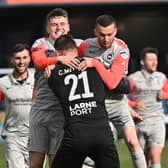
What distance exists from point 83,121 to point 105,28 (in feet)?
4.23

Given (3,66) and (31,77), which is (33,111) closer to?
(31,77)

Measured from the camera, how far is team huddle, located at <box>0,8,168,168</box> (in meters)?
6.78

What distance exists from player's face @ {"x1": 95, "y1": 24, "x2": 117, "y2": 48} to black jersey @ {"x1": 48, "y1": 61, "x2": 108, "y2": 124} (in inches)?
37.0

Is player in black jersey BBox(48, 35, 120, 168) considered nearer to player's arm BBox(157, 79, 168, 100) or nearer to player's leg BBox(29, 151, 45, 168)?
player's leg BBox(29, 151, 45, 168)

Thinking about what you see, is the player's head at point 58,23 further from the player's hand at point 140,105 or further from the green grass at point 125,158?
the green grass at point 125,158

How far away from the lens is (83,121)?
22.2 ft

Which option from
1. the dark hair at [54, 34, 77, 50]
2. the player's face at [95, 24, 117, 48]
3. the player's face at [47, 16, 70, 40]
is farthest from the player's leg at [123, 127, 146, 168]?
the dark hair at [54, 34, 77, 50]

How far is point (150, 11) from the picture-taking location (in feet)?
86.4

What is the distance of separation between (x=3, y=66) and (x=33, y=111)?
17.1m

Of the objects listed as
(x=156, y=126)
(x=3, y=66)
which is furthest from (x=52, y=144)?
(x=3, y=66)

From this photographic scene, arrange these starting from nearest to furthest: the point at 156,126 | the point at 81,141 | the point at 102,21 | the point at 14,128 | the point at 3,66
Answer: the point at 81,141 → the point at 102,21 → the point at 14,128 → the point at 156,126 → the point at 3,66

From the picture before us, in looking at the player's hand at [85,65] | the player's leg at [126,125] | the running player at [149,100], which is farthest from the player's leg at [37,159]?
the running player at [149,100]

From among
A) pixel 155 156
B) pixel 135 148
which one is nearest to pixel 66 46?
pixel 135 148

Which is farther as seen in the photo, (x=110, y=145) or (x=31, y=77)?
(x=31, y=77)
